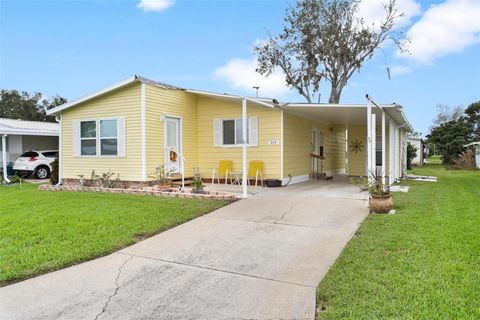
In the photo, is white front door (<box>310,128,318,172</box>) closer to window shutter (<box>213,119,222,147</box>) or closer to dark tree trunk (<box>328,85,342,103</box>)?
window shutter (<box>213,119,222,147</box>)

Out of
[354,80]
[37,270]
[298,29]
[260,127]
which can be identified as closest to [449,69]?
[354,80]

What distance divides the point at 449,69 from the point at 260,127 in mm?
12235

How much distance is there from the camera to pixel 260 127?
472 inches

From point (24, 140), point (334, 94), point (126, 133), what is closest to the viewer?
point (126, 133)

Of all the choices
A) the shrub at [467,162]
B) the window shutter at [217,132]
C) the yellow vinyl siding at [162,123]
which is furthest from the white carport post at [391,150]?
the shrub at [467,162]

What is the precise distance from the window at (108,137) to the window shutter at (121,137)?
21 centimetres

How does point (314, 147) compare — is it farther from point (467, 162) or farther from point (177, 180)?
point (467, 162)

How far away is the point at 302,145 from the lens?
13.5m

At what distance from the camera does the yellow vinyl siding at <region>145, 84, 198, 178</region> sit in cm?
1110

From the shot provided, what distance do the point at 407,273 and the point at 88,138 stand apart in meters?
11.1

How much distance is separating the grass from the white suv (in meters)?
7.54

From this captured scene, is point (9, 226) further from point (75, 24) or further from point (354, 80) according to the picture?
point (354, 80)

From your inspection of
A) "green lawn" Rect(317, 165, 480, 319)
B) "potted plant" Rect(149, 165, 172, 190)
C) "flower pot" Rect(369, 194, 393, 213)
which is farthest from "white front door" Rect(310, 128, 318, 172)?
"green lawn" Rect(317, 165, 480, 319)

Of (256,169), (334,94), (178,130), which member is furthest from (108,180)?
(334,94)
